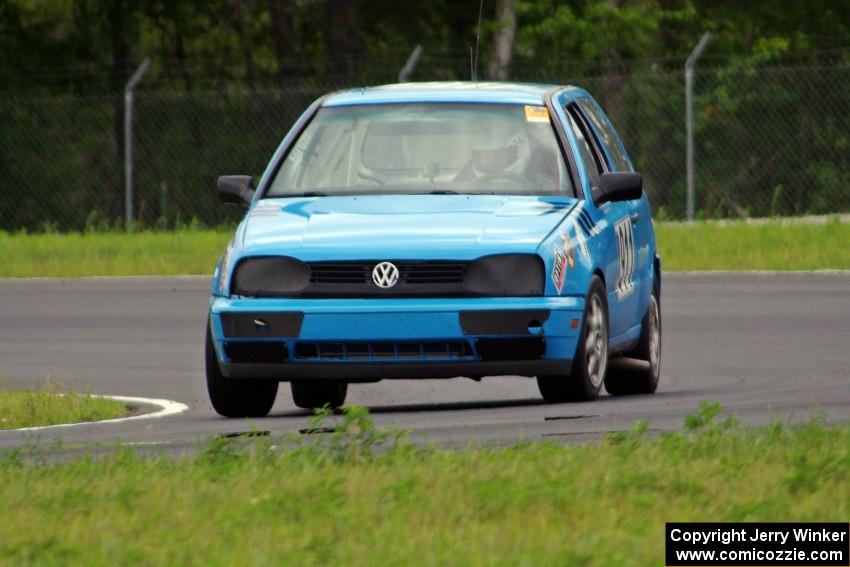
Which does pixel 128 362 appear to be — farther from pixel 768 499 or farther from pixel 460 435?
pixel 768 499

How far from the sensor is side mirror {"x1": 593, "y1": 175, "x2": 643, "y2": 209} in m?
11.7

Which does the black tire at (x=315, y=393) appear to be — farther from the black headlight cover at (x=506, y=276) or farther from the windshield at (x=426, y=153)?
the black headlight cover at (x=506, y=276)

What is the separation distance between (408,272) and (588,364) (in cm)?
110

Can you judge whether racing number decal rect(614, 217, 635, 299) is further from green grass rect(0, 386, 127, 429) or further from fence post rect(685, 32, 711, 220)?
fence post rect(685, 32, 711, 220)

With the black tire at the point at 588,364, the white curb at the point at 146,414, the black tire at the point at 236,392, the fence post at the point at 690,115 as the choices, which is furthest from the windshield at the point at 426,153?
the fence post at the point at 690,115

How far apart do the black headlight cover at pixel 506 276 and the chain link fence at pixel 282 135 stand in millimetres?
17184

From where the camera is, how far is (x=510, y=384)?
14.5 m

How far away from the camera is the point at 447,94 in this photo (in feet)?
40.6

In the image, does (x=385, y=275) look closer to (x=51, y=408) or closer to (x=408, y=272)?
(x=408, y=272)

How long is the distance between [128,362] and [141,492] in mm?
8161

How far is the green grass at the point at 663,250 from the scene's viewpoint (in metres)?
22.5

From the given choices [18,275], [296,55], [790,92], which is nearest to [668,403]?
[18,275]

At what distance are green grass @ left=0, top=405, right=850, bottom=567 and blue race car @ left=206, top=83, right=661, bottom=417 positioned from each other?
5.70 feet

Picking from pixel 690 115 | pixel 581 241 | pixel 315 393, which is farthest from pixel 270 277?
pixel 690 115
